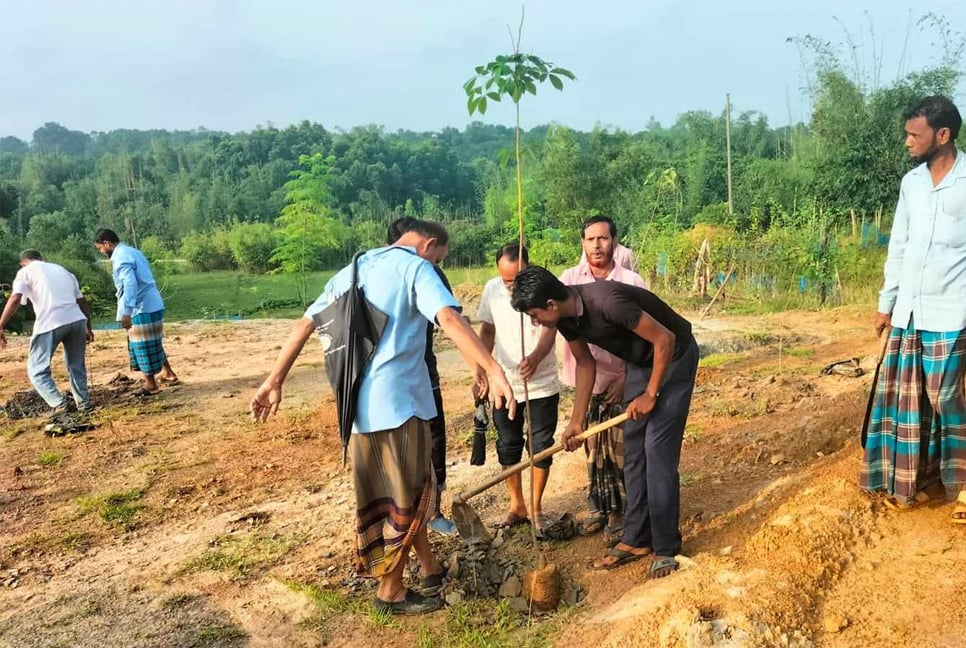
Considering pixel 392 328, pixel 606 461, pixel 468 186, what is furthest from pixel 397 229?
pixel 468 186

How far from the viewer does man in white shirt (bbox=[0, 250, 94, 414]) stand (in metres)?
6.29

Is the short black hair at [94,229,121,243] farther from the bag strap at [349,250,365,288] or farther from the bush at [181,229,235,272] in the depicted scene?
the bush at [181,229,235,272]

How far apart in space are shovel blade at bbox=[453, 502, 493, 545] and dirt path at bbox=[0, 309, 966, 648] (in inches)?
12.2

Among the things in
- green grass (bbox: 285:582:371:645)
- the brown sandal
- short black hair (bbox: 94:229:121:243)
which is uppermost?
short black hair (bbox: 94:229:121:243)

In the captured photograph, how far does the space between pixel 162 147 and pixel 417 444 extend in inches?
2194

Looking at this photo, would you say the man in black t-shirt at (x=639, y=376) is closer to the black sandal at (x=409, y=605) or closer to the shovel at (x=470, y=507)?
the shovel at (x=470, y=507)

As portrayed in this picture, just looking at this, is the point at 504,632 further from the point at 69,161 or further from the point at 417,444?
the point at 69,161

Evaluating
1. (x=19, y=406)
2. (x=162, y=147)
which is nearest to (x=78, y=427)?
(x=19, y=406)

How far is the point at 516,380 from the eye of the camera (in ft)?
11.7

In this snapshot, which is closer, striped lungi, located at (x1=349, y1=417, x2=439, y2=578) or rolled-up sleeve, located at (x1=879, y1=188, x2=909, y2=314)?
striped lungi, located at (x1=349, y1=417, x2=439, y2=578)

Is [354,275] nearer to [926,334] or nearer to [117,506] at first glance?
[926,334]

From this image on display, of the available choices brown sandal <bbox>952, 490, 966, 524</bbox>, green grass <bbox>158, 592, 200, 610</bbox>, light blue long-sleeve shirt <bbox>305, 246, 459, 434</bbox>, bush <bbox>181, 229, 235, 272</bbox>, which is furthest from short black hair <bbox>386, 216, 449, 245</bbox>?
bush <bbox>181, 229, 235, 272</bbox>

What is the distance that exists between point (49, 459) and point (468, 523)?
396cm

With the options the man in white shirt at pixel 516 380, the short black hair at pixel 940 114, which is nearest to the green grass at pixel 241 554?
the man in white shirt at pixel 516 380
